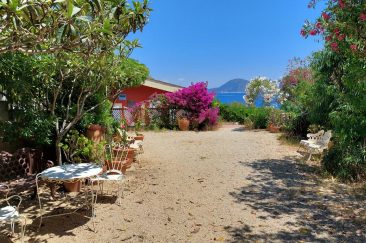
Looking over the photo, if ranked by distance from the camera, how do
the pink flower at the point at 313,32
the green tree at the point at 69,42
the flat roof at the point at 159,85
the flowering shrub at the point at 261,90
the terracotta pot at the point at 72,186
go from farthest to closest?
the flowering shrub at the point at 261,90 < the flat roof at the point at 159,85 < the terracotta pot at the point at 72,186 < the pink flower at the point at 313,32 < the green tree at the point at 69,42

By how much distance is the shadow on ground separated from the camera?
4.32m

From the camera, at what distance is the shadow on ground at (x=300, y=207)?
170 inches

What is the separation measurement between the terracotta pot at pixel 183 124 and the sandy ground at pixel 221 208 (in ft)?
25.1

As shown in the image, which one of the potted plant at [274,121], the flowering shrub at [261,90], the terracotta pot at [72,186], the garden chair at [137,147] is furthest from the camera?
the flowering shrub at [261,90]

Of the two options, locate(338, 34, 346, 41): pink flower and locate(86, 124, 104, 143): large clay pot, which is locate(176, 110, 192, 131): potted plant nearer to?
locate(86, 124, 104, 143): large clay pot

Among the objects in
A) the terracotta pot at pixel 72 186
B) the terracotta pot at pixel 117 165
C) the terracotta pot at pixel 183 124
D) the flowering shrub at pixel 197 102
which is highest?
the flowering shrub at pixel 197 102

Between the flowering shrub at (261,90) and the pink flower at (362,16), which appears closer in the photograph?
the pink flower at (362,16)

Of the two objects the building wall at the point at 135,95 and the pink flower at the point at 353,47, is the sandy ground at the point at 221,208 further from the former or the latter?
the building wall at the point at 135,95

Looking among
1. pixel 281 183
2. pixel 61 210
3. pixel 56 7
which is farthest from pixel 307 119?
pixel 56 7

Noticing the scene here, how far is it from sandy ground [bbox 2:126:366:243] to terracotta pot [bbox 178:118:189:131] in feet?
25.1

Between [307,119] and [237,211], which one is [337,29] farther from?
[307,119]

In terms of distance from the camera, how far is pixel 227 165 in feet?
27.5

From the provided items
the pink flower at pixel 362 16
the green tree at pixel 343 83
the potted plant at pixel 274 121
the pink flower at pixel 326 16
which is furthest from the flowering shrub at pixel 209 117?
the pink flower at pixel 362 16

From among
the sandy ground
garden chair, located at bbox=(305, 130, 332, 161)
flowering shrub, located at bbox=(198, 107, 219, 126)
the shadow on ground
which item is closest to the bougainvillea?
the shadow on ground
